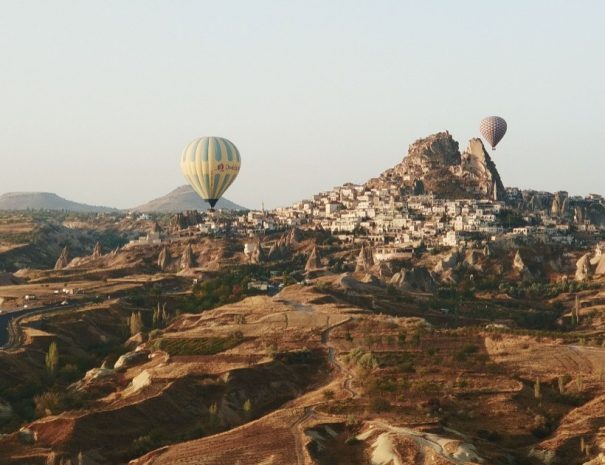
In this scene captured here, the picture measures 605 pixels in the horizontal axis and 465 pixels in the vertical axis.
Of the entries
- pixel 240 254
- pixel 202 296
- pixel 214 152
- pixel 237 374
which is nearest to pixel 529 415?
pixel 237 374

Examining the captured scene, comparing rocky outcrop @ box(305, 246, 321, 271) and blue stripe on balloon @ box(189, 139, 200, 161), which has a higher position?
blue stripe on balloon @ box(189, 139, 200, 161)

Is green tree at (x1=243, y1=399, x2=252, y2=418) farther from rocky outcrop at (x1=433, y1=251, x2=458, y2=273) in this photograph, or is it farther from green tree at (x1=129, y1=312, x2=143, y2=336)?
rocky outcrop at (x1=433, y1=251, x2=458, y2=273)

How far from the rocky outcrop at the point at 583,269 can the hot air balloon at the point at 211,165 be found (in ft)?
181

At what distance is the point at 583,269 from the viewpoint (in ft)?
513

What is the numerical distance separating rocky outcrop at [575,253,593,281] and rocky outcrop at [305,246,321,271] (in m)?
40.5

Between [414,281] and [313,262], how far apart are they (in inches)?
1008

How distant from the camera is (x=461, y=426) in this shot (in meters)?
64.1

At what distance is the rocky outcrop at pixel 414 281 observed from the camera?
476 feet

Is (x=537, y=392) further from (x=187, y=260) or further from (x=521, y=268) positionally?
(x=187, y=260)

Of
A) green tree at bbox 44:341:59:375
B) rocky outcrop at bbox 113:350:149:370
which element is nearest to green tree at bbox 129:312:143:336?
green tree at bbox 44:341:59:375

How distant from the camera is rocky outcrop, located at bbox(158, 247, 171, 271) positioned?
17900 cm

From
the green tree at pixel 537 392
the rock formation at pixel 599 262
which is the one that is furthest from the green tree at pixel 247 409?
the rock formation at pixel 599 262

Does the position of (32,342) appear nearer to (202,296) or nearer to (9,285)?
(202,296)

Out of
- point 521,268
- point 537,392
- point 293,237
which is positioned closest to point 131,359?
point 537,392
